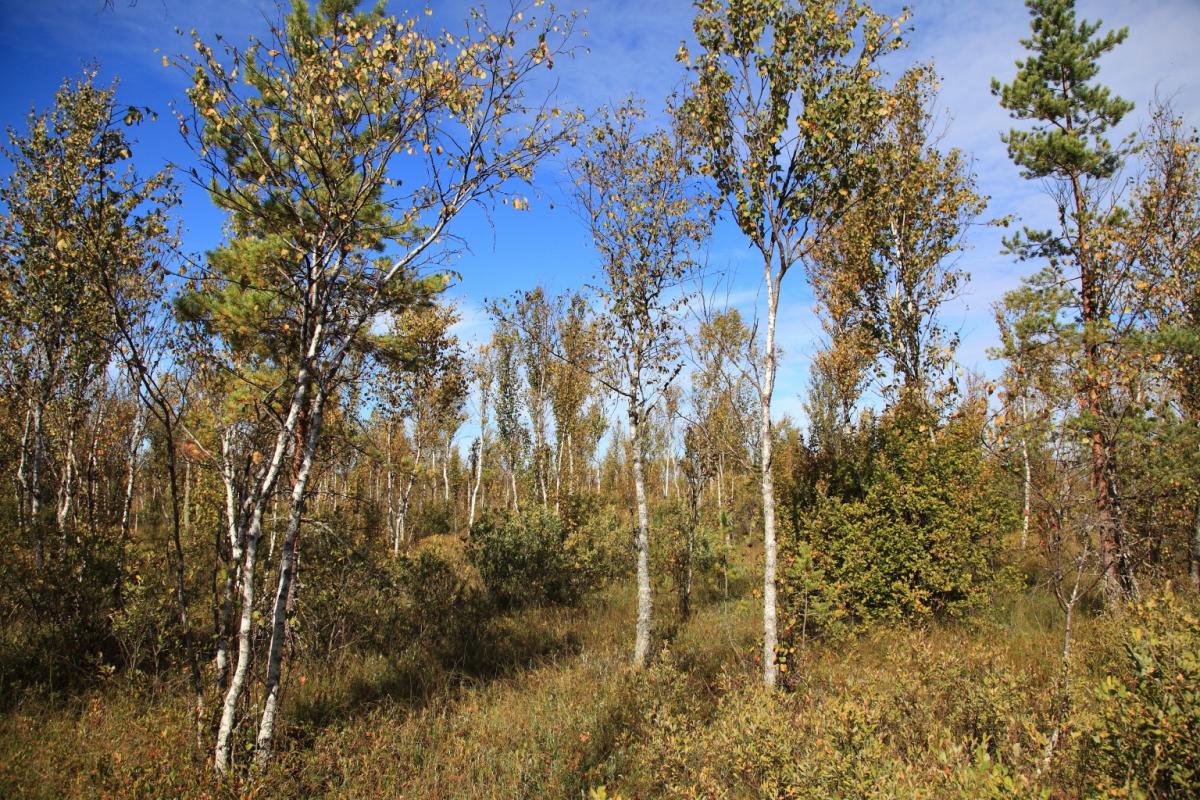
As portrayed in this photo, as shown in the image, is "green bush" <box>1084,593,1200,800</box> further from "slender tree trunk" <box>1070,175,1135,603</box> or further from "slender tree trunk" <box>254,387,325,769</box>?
"slender tree trunk" <box>254,387,325,769</box>

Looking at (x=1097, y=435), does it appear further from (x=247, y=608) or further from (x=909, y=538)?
(x=247, y=608)

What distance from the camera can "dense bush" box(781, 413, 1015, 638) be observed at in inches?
376

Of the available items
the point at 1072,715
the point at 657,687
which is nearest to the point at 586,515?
the point at 657,687

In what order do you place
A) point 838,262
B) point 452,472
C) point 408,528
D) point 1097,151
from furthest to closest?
point 452,472
point 408,528
point 838,262
point 1097,151

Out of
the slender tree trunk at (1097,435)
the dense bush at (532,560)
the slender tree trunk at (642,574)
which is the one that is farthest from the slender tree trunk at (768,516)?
the dense bush at (532,560)

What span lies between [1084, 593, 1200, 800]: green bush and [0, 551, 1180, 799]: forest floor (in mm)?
477

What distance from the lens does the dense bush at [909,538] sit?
9555mm

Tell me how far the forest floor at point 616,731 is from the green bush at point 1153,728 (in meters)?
0.48

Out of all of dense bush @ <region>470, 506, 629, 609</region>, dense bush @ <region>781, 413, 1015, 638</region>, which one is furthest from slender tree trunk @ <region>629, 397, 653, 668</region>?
dense bush @ <region>470, 506, 629, 609</region>

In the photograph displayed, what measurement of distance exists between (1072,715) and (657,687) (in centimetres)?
424

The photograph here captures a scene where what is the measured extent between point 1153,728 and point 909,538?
682 centimetres

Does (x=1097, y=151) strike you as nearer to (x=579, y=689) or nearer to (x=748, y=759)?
(x=748, y=759)

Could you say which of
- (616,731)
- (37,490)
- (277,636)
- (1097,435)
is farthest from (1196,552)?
(37,490)

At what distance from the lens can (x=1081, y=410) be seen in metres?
7.88
